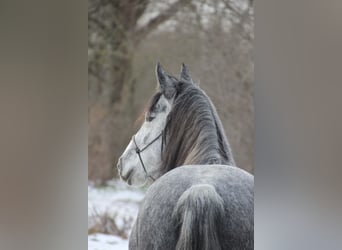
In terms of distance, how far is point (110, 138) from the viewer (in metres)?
2.90

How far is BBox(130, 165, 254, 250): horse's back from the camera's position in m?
2.46

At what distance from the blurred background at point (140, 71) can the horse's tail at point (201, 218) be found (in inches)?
10.1

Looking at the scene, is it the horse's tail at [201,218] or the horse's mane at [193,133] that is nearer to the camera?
the horse's tail at [201,218]

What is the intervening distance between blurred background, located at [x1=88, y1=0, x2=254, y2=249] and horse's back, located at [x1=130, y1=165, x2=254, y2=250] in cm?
11

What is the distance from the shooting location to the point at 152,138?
2.79m

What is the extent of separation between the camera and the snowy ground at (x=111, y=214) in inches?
111

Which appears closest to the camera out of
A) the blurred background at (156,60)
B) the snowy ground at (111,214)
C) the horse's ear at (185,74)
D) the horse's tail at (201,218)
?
the horse's tail at (201,218)

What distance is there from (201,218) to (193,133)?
1.66 feet

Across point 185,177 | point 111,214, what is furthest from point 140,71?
point 111,214

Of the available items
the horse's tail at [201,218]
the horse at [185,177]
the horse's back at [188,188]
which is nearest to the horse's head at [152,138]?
the horse at [185,177]

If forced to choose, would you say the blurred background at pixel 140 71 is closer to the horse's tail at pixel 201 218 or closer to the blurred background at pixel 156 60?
the blurred background at pixel 156 60
